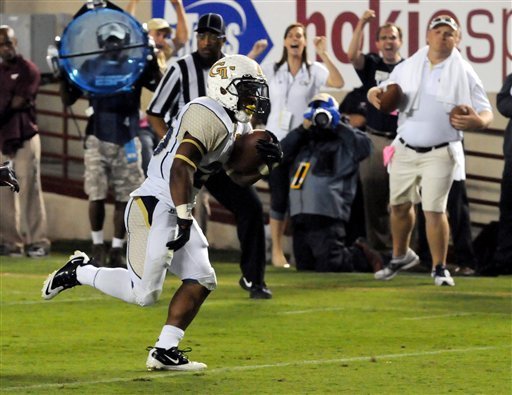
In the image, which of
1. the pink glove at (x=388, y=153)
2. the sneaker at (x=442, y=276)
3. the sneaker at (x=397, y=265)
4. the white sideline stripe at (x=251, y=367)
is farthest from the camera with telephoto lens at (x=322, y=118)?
the white sideline stripe at (x=251, y=367)

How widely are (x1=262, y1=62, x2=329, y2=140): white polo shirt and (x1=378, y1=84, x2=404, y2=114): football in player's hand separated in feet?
5.83

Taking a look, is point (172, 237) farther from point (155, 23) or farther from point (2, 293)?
point (155, 23)

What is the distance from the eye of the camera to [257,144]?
9117mm

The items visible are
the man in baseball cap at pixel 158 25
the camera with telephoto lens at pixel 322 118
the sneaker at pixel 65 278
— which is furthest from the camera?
the man in baseball cap at pixel 158 25

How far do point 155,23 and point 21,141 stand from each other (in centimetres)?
168

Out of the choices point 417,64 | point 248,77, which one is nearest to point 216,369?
point 248,77

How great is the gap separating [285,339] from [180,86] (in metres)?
2.77

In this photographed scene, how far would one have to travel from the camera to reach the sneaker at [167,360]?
29.6 ft

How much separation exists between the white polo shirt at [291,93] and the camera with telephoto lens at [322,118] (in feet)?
1.30

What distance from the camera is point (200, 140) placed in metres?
8.80

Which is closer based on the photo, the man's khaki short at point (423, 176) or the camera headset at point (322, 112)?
the man's khaki short at point (423, 176)

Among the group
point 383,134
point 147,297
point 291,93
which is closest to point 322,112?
point 291,93

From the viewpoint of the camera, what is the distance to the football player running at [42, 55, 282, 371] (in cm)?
894

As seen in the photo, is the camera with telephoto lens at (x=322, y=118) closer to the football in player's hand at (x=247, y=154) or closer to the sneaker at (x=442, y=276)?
the sneaker at (x=442, y=276)
